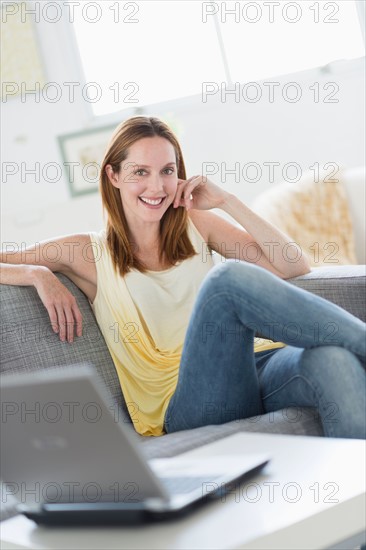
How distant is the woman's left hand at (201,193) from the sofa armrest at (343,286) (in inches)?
12.3

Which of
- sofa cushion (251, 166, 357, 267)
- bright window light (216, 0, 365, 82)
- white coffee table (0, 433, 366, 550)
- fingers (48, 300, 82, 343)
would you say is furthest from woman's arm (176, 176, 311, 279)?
bright window light (216, 0, 365, 82)

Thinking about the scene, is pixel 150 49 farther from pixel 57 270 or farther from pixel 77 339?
pixel 77 339

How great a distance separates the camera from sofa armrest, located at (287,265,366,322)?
2.16 m

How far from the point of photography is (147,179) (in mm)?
2211

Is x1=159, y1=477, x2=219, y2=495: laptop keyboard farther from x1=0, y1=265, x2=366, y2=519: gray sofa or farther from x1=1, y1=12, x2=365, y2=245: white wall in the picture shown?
x1=1, y1=12, x2=365, y2=245: white wall

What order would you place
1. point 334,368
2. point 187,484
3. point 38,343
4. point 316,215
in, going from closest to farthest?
point 187,484
point 334,368
point 38,343
point 316,215

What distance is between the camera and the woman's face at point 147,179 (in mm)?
2207

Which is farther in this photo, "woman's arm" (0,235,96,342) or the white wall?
the white wall

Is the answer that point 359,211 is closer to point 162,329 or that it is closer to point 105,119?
point 162,329

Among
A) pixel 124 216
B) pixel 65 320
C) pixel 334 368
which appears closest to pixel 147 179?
pixel 124 216

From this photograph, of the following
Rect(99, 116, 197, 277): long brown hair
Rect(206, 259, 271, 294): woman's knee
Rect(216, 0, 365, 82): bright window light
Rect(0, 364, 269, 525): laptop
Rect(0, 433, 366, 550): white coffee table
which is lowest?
Rect(0, 433, 366, 550): white coffee table

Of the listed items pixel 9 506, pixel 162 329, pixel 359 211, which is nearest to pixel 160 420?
pixel 162 329

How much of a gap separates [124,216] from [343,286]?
0.59 m

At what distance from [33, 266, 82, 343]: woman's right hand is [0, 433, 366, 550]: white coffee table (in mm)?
914
